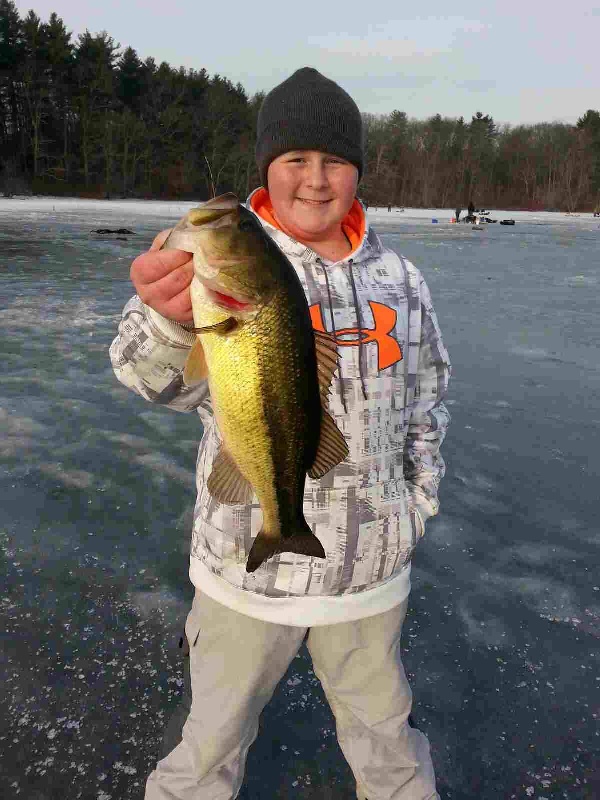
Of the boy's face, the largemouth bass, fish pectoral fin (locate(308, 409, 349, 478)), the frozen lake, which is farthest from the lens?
the frozen lake

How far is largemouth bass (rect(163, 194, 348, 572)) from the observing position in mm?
1438

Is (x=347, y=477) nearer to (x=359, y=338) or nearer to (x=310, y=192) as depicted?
(x=359, y=338)

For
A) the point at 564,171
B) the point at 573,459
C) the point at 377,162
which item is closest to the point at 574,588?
the point at 573,459

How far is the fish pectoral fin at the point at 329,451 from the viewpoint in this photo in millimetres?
1754

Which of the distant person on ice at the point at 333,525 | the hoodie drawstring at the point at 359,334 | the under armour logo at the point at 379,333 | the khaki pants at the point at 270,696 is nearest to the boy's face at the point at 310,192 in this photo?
the distant person on ice at the point at 333,525

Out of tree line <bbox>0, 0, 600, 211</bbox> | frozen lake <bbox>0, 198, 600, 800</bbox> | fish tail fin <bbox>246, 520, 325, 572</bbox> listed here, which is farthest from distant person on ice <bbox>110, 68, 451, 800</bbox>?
tree line <bbox>0, 0, 600, 211</bbox>

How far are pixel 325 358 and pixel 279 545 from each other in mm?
546

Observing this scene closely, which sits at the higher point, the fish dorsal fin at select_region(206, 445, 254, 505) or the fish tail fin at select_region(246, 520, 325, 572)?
the fish dorsal fin at select_region(206, 445, 254, 505)

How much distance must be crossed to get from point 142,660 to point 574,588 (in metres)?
2.21

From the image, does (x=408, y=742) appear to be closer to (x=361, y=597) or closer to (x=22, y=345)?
(x=361, y=597)

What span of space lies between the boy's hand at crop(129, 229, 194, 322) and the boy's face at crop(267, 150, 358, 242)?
2.40 feet

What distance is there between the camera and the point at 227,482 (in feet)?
5.88

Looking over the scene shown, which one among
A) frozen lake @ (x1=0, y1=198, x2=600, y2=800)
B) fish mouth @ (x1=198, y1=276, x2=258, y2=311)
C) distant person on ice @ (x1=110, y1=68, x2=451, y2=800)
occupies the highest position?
fish mouth @ (x1=198, y1=276, x2=258, y2=311)

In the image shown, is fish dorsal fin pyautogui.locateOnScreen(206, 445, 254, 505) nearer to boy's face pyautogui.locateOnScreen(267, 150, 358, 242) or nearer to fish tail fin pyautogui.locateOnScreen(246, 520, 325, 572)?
fish tail fin pyautogui.locateOnScreen(246, 520, 325, 572)
